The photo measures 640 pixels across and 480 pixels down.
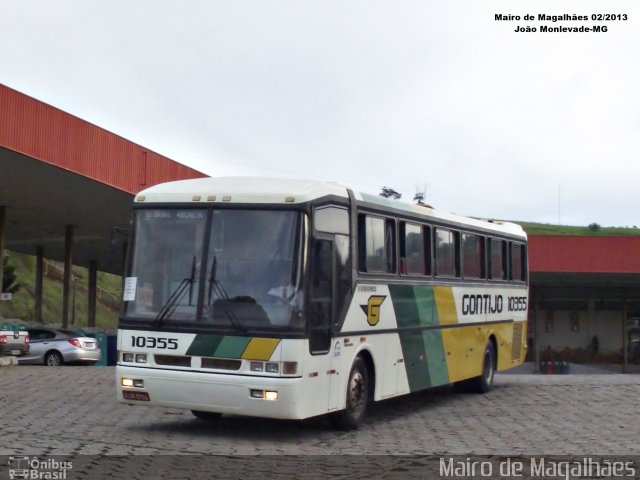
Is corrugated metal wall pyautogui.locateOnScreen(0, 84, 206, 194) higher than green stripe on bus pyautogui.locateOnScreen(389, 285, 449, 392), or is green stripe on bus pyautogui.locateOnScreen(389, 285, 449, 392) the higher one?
corrugated metal wall pyautogui.locateOnScreen(0, 84, 206, 194)

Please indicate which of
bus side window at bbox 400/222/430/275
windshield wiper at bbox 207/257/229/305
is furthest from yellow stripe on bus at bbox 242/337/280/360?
bus side window at bbox 400/222/430/275

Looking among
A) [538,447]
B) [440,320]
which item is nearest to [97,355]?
[440,320]

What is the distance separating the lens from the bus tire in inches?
720

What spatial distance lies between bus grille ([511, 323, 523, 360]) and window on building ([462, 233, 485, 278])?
2.93 metres

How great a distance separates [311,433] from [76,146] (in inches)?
647

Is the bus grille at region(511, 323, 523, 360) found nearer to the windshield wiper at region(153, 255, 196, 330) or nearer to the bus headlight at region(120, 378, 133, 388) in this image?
the windshield wiper at region(153, 255, 196, 330)

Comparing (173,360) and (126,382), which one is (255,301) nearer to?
(173,360)

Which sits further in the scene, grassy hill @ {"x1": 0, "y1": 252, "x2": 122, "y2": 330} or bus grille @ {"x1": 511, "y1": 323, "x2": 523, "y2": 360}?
grassy hill @ {"x1": 0, "y1": 252, "x2": 122, "y2": 330}

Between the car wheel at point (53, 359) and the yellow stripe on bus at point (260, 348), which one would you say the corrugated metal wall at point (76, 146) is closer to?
the car wheel at point (53, 359)

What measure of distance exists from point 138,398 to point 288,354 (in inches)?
75.0

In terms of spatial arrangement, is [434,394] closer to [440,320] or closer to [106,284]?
[440,320]

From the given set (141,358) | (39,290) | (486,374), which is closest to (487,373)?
(486,374)

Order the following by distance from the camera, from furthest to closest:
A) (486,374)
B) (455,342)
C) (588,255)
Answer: (588,255), (486,374), (455,342)

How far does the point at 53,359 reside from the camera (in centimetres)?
3169
